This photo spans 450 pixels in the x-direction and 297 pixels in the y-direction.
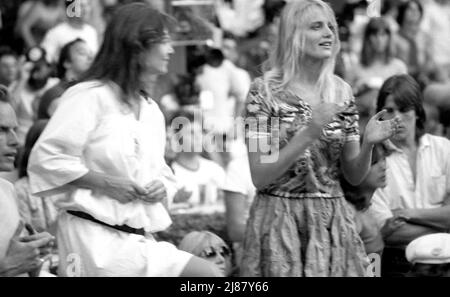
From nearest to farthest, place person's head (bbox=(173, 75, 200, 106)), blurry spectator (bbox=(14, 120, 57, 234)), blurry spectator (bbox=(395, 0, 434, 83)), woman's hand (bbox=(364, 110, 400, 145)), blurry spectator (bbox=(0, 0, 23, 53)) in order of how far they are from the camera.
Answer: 1. woman's hand (bbox=(364, 110, 400, 145))
2. blurry spectator (bbox=(14, 120, 57, 234))
3. person's head (bbox=(173, 75, 200, 106))
4. blurry spectator (bbox=(0, 0, 23, 53))
5. blurry spectator (bbox=(395, 0, 434, 83))

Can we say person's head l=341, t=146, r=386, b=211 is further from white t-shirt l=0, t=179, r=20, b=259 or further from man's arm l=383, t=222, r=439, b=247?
white t-shirt l=0, t=179, r=20, b=259

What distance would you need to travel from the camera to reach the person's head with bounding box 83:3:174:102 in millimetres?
4734

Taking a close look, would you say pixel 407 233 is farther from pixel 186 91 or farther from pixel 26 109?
pixel 186 91

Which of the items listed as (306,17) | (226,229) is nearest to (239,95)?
(226,229)

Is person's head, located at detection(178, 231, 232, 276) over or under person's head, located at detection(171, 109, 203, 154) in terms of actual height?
under

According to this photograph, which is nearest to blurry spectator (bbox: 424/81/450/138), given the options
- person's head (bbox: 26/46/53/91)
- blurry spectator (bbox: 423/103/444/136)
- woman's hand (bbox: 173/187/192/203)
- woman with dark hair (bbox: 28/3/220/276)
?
blurry spectator (bbox: 423/103/444/136)

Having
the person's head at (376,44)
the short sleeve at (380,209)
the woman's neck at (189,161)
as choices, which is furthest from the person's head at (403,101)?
the person's head at (376,44)

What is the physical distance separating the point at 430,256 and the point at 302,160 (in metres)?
1.10

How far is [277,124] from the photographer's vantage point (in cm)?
481

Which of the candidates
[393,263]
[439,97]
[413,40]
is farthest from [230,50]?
[393,263]

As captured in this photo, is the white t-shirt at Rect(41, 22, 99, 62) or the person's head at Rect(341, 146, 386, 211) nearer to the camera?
the person's head at Rect(341, 146, 386, 211)

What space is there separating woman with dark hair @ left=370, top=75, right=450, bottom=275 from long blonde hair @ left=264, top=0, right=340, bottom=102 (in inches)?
44.8

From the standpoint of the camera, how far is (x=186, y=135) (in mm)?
8016
